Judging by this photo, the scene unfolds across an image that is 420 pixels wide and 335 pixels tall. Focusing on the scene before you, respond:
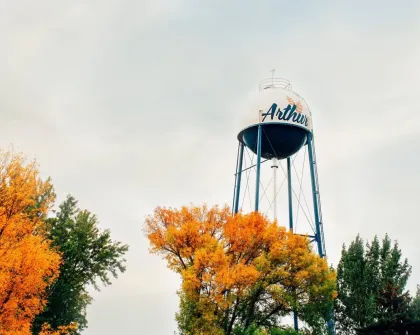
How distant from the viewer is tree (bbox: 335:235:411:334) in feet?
84.4

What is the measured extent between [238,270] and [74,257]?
30.3 feet

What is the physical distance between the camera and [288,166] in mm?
32469

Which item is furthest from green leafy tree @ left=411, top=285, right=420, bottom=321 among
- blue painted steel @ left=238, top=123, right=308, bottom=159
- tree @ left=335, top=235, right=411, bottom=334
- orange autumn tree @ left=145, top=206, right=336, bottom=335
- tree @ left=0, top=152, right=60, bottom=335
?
tree @ left=0, top=152, right=60, bottom=335

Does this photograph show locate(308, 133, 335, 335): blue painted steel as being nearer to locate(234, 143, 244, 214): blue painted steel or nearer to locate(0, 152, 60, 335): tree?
locate(234, 143, 244, 214): blue painted steel

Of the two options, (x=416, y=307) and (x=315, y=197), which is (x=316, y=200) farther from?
(x=416, y=307)

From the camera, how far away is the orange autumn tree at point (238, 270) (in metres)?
22.6

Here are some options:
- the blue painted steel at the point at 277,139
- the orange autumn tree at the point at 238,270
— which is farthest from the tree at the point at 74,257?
the blue painted steel at the point at 277,139

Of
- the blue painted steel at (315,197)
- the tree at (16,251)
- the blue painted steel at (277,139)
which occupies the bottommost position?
the tree at (16,251)

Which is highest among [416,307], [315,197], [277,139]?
[277,139]

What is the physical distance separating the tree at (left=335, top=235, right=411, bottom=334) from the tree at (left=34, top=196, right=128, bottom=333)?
12737 mm

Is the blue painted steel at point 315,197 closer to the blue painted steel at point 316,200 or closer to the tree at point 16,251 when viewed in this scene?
the blue painted steel at point 316,200

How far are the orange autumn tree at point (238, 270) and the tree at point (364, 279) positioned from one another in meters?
2.51

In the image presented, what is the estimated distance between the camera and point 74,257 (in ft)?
84.2

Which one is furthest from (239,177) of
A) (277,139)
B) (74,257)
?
(74,257)
